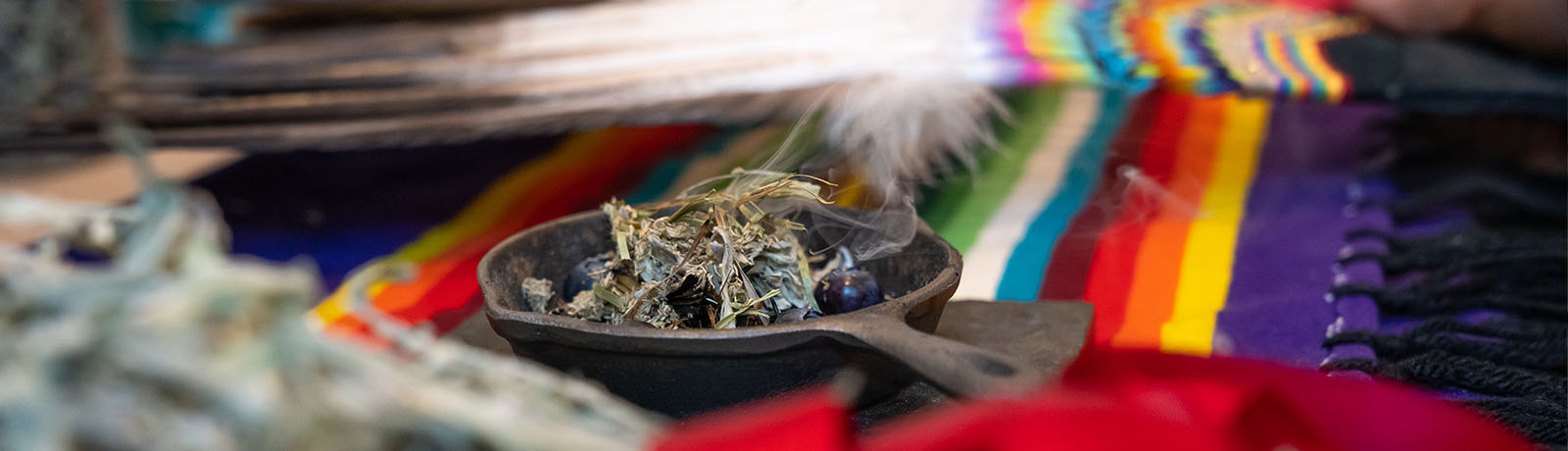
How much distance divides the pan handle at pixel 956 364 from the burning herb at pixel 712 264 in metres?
0.11

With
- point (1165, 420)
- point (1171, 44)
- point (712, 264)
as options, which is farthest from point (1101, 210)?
point (1165, 420)

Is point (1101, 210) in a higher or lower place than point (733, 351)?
higher

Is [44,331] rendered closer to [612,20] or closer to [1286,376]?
[1286,376]

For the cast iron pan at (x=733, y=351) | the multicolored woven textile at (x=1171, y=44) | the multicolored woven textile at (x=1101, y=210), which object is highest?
the multicolored woven textile at (x=1171, y=44)

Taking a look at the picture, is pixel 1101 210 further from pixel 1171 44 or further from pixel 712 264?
pixel 712 264

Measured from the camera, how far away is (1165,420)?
25 cm

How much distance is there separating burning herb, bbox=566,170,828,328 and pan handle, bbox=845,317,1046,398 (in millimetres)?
108

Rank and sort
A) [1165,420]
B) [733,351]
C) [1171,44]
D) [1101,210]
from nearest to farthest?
1. [1165,420]
2. [733,351]
3. [1101,210]
4. [1171,44]

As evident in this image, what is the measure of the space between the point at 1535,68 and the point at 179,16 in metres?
1.78

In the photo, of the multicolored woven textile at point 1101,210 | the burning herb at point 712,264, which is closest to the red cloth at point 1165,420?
the burning herb at point 712,264

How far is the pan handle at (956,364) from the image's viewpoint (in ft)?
0.99

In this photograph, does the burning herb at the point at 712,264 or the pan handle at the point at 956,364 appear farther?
the burning herb at the point at 712,264

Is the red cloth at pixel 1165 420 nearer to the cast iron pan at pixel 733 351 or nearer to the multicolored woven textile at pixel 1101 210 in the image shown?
the cast iron pan at pixel 733 351

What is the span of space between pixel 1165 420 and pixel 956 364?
3.2 inches
